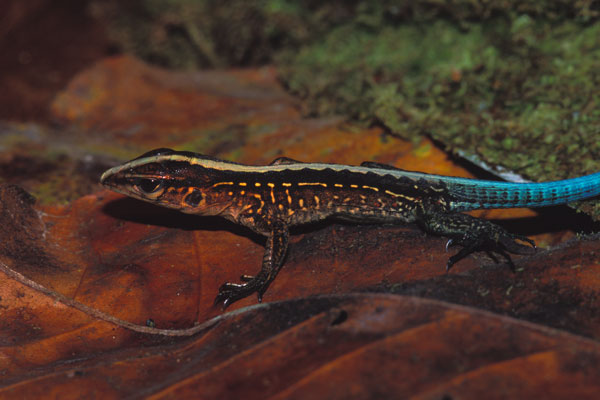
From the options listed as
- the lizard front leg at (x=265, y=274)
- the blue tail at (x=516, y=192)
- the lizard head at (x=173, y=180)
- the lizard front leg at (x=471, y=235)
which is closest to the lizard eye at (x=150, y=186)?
the lizard head at (x=173, y=180)

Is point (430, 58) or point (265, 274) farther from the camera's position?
point (430, 58)

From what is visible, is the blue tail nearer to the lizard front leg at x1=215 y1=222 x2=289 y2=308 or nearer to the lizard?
the lizard

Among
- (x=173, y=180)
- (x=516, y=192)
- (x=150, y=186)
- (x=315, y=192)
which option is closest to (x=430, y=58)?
(x=516, y=192)

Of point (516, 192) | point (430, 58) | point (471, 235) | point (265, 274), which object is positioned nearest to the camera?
point (265, 274)

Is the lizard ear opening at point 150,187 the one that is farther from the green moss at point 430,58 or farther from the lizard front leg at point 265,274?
the green moss at point 430,58

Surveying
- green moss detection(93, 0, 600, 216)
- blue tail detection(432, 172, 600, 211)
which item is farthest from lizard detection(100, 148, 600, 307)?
green moss detection(93, 0, 600, 216)

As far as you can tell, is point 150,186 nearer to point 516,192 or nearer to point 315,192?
point 315,192
